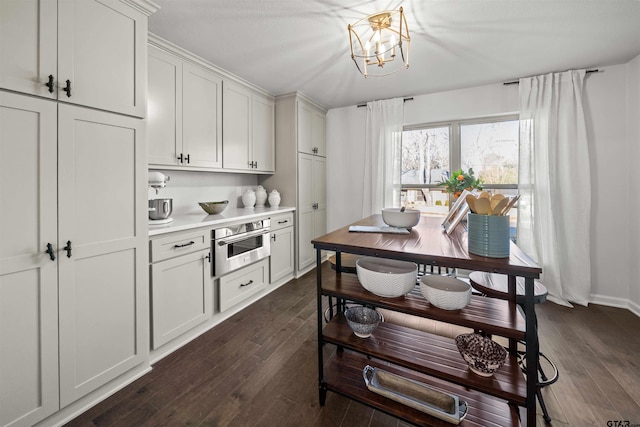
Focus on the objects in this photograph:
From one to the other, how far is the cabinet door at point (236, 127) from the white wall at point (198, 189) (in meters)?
0.35

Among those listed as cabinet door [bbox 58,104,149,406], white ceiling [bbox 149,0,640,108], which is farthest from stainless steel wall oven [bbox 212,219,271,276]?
white ceiling [bbox 149,0,640,108]

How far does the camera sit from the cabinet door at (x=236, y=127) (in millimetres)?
2850

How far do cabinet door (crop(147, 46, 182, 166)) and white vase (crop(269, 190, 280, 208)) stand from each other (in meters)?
1.24

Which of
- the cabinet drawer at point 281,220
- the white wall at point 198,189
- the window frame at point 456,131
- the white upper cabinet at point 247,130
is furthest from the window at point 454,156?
the white wall at point 198,189

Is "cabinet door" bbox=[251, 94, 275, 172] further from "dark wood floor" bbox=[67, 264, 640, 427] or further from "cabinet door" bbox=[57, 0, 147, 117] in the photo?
"dark wood floor" bbox=[67, 264, 640, 427]

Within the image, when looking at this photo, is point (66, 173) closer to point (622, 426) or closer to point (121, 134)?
point (121, 134)

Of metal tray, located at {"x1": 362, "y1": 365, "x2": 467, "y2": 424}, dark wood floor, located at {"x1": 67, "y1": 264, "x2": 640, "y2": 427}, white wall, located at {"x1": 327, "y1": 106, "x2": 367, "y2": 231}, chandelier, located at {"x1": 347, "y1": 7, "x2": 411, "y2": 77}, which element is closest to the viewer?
metal tray, located at {"x1": 362, "y1": 365, "x2": 467, "y2": 424}

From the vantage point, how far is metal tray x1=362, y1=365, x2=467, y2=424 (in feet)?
3.94

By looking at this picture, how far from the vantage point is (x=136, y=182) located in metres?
1.68

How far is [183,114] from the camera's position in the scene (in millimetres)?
2416

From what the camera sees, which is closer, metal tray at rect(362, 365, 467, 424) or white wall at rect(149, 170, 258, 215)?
metal tray at rect(362, 365, 467, 424)

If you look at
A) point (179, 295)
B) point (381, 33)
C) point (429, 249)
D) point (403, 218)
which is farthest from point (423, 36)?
point (179, 295)

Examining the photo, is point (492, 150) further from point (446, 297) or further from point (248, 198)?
point (248, 198)

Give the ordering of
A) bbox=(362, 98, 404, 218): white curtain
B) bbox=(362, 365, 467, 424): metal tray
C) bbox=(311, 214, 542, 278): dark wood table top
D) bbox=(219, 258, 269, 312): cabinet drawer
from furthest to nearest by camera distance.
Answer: bbox=(362, 98, 404, 218): white curtain < bbox=(219, 258, 269, 312): cabinet drawer < bbox=(362, 365, 467, 424): metal tray < bbox=(311, 214, 542, 278): dark wood table top
